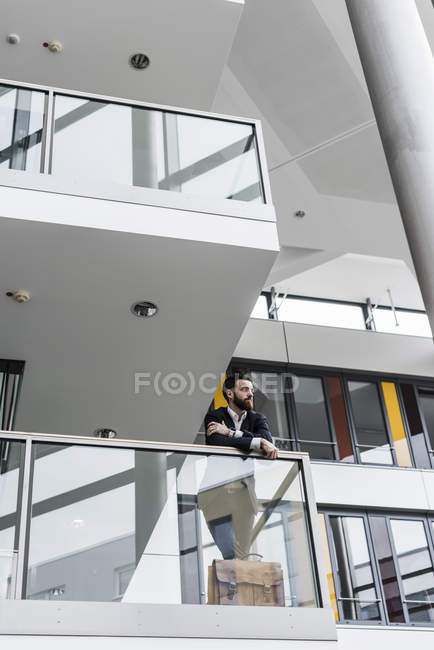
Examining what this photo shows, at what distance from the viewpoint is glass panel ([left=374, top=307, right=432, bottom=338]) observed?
15297mm

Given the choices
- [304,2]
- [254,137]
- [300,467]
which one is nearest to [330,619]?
[300,467]

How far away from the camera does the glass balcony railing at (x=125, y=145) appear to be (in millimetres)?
5922

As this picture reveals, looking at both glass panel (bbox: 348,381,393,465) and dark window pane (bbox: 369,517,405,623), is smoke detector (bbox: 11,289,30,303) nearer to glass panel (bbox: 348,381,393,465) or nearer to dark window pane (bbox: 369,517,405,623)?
dark window pane (bbox: 369,517,405,623)

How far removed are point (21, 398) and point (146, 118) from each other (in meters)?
2.96

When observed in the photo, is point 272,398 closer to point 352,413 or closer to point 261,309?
point 352,413

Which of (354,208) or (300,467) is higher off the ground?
(354,208)

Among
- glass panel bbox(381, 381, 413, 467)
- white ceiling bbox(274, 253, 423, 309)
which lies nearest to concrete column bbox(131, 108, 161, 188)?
white ceiling bbox(274, 253, 423, 309)

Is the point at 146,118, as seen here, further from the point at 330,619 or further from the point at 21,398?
the point at 330,619

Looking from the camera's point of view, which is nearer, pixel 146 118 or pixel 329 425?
pixel 146 118

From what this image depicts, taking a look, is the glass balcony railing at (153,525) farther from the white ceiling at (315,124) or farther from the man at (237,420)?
the white ceiling at (315,124)

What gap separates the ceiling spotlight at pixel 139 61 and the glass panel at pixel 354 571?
23.6 ft

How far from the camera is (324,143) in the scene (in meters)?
10.8

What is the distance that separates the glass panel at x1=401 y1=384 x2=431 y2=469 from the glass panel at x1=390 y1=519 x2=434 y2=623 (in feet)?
3.99

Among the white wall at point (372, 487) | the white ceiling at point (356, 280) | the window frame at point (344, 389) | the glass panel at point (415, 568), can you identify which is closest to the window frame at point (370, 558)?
the white wall at point (372, 487)
